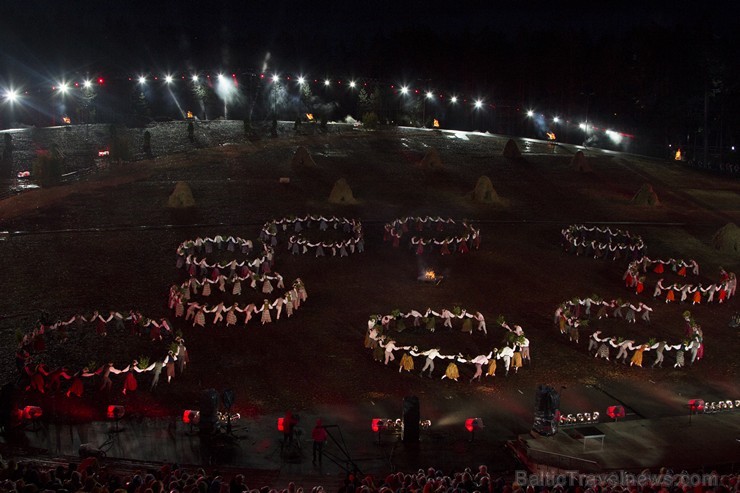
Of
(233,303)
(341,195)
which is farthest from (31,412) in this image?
(341,195)

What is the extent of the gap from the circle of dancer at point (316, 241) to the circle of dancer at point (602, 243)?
1177 centimetres

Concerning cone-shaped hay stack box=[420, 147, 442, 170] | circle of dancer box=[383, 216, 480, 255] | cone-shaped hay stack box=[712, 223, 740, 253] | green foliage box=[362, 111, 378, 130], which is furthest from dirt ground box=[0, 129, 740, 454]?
green foliage box=[362, 111, 378, 130]

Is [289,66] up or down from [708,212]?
up

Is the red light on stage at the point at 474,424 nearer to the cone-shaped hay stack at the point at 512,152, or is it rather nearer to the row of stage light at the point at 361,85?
the cone-shaped hay stack at the point at 512,152

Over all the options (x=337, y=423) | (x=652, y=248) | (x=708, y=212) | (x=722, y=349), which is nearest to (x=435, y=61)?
(x=708, y=212)

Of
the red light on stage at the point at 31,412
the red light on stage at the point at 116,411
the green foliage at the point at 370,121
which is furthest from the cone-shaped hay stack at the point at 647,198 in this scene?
the red light on stage at the point at 31,412

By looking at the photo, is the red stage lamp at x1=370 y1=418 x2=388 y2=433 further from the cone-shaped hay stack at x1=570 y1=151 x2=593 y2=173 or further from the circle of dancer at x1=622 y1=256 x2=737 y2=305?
the cone-shaped hay stack at x1=570 y1=151 x2=593 y2=173

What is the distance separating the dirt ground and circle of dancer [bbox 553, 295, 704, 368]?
0.55 metres

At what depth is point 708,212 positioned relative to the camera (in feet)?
155

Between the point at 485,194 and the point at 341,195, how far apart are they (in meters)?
10.2

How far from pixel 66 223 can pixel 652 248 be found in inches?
1328

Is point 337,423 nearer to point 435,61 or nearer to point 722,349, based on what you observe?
point 722,349

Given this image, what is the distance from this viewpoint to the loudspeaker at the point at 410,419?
57.9 ft

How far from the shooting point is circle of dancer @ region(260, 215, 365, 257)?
115 feet
